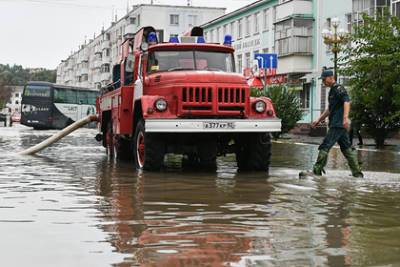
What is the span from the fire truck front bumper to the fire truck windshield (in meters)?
1.62

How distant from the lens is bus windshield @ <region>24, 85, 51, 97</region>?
54500 millimetres

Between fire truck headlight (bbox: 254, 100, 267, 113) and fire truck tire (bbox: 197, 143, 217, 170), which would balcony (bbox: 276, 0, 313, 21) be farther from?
Result: fire truck headlight (bbox: 254, 100, 267, 113)

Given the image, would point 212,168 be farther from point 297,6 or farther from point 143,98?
point 297,6

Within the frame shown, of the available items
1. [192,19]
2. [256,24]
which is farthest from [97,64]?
[256,24]

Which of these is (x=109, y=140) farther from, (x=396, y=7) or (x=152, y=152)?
(x=396, y=7)

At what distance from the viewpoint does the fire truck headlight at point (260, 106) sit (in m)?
13.3

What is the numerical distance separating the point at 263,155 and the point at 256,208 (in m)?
5.37

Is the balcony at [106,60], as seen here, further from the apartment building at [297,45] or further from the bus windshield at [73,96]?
the apartment building at [297,45]

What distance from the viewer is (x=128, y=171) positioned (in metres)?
13.7

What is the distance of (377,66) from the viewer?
2175 cm

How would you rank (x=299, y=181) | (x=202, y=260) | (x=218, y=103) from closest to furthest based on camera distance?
(x=202, y=260) < (x=299, y=181) < (x=218, y=103)

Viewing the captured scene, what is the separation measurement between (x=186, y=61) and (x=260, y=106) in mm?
1820

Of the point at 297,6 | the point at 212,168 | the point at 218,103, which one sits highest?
the point at 297,6

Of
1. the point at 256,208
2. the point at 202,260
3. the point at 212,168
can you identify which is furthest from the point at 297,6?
the point at 202,260
